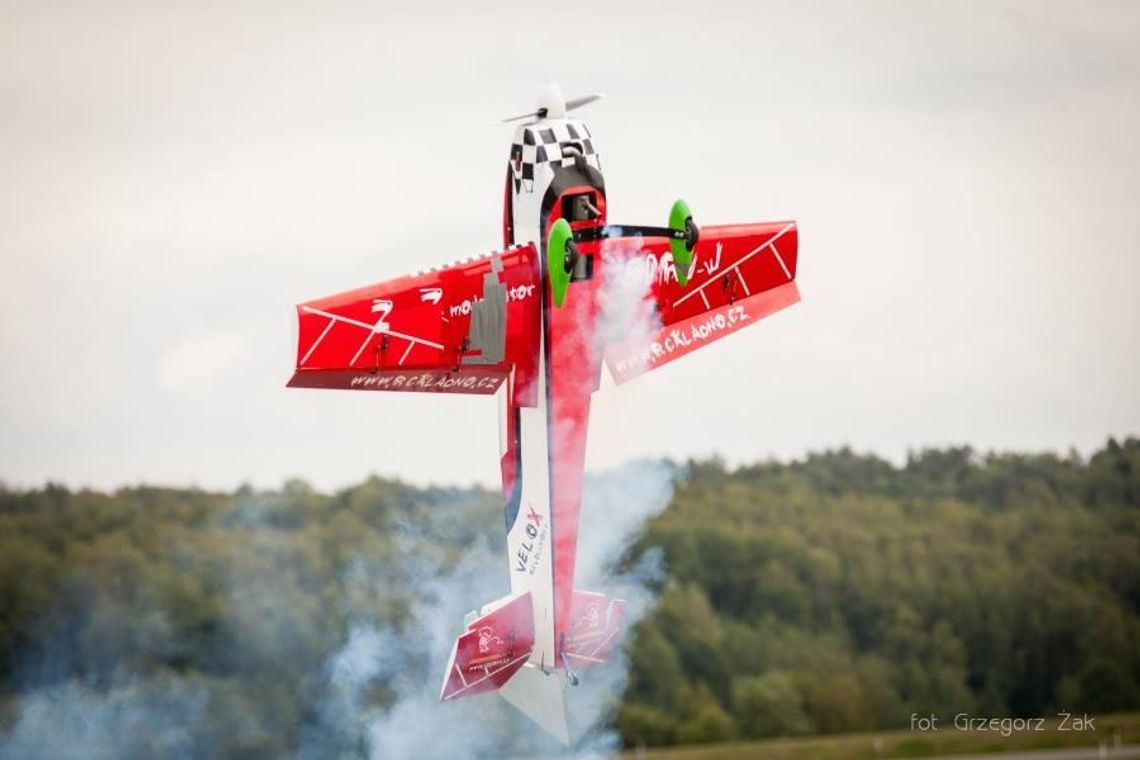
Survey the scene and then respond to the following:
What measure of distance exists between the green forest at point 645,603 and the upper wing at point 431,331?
8.67 ft

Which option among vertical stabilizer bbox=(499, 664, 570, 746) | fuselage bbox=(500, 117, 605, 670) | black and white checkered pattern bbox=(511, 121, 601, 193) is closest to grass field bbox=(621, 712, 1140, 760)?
vertical stabilizer bbox=(499, 664, 570, 746)

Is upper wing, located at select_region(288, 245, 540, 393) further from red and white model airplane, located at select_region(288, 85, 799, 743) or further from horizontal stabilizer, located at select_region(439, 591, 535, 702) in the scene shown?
horizontal stabilizer, located at select_region(439, 591, 535, 702)

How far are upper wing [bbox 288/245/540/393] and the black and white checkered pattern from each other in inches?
30.8

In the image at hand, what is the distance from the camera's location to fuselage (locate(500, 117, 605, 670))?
84.7 feet

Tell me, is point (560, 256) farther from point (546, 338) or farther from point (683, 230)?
point (683, 230)

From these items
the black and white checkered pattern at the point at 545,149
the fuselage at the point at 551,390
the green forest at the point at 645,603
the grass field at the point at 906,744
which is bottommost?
the grass field at the point at 906,744

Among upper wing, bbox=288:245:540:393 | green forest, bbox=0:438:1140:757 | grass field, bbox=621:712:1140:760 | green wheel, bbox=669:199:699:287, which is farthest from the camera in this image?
grass field, bbox=621:712:1140:760

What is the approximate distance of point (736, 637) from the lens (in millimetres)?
39438

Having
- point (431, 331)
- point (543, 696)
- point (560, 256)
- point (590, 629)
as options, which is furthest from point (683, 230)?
point (543, 696)

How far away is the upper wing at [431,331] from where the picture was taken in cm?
2448

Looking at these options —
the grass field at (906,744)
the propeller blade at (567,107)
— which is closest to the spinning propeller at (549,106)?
the propeller blade at (567,107)

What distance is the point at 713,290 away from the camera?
27.1m

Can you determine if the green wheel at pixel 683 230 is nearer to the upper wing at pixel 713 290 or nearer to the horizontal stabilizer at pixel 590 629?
the upper wing at pixel 713 290

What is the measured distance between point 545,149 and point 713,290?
2.52 m
